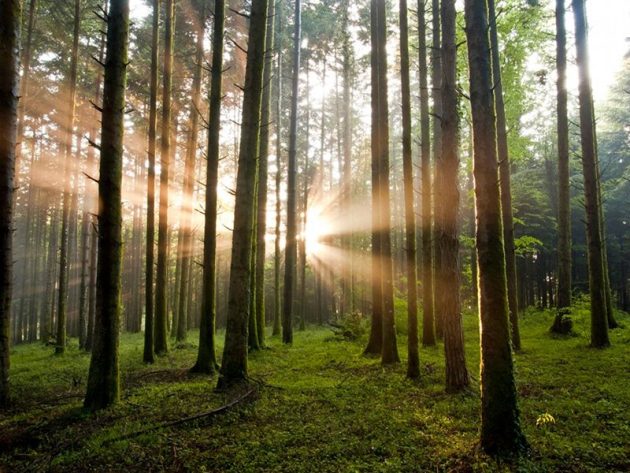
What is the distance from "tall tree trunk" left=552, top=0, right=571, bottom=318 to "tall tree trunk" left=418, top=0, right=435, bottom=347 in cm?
494

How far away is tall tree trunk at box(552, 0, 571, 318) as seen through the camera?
1418 cm

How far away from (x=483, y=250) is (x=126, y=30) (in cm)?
686

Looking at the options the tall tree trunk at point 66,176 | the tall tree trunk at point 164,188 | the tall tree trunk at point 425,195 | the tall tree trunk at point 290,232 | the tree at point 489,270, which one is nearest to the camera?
the tree at point 489,270

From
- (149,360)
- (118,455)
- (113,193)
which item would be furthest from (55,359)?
(118,455)

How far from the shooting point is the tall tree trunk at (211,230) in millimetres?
10031

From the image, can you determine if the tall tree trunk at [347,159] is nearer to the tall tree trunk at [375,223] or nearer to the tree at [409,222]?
the tall tree trunk at [375,223]

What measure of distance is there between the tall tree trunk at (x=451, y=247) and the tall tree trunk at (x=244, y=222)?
3.93 meters

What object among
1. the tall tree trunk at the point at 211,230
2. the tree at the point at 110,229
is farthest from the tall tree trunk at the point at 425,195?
the tree at the point at 110,229

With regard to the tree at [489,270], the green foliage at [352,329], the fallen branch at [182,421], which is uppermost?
the tree at [489,270]

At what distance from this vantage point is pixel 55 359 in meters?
13.8

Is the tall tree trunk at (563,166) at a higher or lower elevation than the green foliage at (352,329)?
higher

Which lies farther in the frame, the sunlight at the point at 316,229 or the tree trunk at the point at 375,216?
the sunlight at the point at 316,229

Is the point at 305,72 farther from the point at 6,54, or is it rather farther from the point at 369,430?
the point at 369,430

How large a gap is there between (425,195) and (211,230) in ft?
20.0
